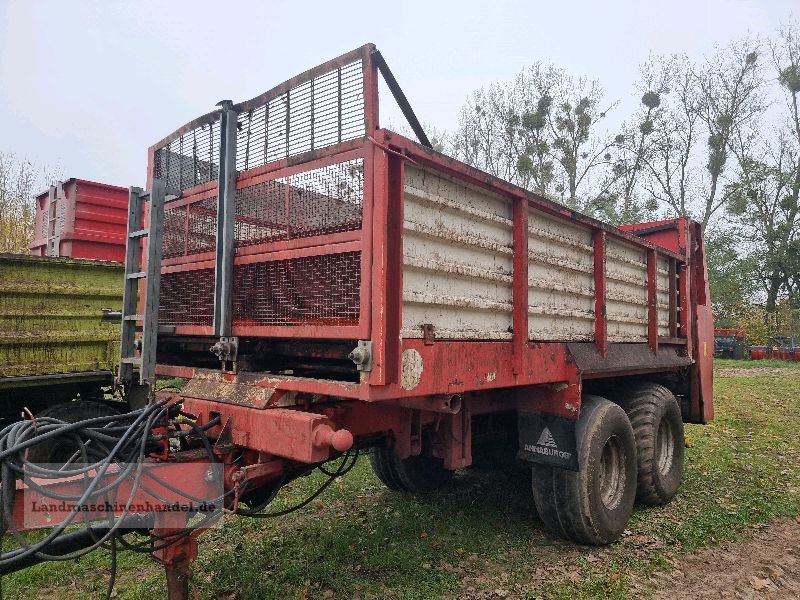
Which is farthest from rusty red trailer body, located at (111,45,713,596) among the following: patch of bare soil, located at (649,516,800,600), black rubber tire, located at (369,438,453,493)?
black rubber tire, located at (369,438,453,493)

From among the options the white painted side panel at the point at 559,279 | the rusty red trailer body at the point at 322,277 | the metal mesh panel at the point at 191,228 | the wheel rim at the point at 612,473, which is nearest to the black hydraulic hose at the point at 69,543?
the rusty red trailer body at the point at 322,277

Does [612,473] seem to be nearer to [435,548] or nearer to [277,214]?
[435,548]

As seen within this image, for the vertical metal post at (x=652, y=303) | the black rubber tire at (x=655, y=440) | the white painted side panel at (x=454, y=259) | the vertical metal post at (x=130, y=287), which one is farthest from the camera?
the vertical metal post at (x=652, y=303)

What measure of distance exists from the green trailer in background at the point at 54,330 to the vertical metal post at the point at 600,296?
4.31m

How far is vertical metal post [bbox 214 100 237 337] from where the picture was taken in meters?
3.10

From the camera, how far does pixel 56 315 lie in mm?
4891

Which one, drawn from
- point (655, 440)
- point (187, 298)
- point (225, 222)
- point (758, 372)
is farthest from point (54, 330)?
point (758, 372)

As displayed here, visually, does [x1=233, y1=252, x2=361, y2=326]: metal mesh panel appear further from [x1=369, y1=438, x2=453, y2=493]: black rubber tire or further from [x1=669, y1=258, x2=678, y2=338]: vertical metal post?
[x1=669, y1=258, x2=678, y2=338]: vertical metal post

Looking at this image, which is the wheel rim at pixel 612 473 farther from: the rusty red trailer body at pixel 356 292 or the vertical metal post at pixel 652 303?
the vertical metal post at pixel 652 303

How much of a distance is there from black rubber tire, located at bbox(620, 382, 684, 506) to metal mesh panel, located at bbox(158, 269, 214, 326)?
12.3ft

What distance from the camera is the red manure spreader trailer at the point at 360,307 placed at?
258 cm

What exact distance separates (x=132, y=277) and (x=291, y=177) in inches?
50.6

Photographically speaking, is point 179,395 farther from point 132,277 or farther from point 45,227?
point 45,227

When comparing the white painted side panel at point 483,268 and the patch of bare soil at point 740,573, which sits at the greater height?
the white painted side panel at point 483,268
